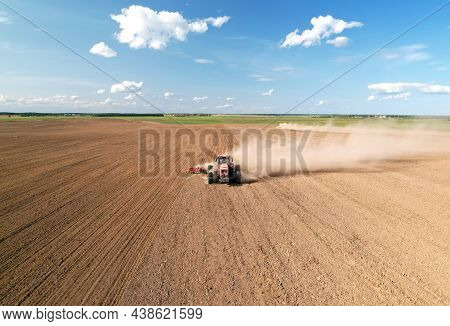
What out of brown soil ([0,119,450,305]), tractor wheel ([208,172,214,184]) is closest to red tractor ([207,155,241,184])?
tractor wheel ([208,172,214,184])

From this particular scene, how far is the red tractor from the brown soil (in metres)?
0.68

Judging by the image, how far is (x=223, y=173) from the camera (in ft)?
64.4

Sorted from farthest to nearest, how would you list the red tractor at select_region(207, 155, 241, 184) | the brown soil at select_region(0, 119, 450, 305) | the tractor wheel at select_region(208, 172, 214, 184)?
the tractor wheel at select_region(208, 172, 214, 184) < the red tractor at select_region(207, 155, 241, 184) < the brown soil at select_region(0, 119, 450, 305)

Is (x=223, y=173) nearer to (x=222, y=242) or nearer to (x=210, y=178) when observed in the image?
(x=210, y=178)

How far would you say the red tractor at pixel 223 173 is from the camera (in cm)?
1961

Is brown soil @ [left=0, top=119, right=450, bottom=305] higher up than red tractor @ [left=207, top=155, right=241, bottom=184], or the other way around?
red tractor @ [left=207, top=155, right=241, bottom=184]

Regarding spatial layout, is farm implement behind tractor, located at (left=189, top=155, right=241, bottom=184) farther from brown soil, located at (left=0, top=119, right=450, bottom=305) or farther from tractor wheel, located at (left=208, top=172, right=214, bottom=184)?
brown soil, located at (left=0, top=119, right=450, bottom=305)

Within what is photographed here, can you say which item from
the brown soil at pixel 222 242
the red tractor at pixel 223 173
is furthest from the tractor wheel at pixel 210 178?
the brown soil at pixel 222 242

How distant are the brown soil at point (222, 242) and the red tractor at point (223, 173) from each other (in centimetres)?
68

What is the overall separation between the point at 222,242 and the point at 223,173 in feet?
28.8

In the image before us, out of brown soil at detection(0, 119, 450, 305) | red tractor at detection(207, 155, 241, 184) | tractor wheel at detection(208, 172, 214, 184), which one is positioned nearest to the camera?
brown soil at detection(0, 119, 450, 305)

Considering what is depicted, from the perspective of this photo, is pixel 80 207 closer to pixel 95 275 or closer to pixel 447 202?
pixel 95 275

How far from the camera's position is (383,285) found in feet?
28.1

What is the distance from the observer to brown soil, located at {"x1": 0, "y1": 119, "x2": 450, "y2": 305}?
824 centimetres
